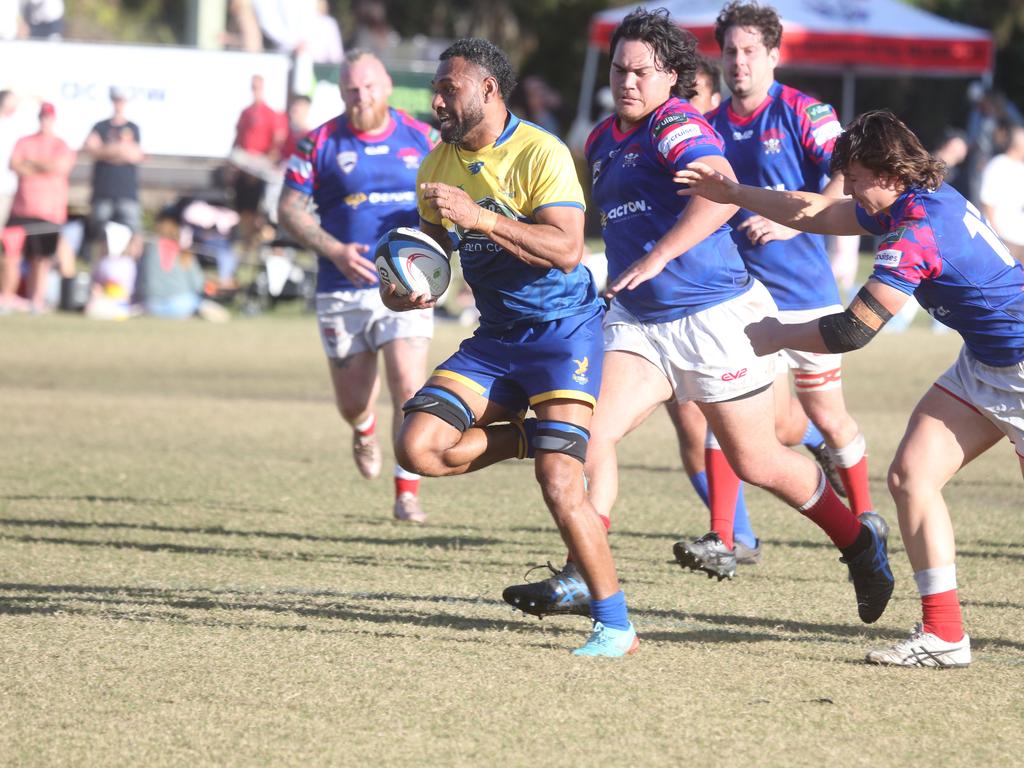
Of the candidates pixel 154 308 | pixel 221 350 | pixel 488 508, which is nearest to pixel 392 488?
pixel 488 508

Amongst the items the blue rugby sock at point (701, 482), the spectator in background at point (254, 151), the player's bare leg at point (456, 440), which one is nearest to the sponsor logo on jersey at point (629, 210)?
the player's bare leg at point (456, 440)

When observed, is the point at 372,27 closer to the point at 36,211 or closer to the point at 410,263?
the point at 36,211

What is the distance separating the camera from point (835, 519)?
20.0 feet

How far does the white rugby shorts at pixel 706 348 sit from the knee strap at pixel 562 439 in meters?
0.85

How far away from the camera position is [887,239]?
510 cm

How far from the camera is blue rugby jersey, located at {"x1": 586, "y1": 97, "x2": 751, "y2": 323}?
6.10 m

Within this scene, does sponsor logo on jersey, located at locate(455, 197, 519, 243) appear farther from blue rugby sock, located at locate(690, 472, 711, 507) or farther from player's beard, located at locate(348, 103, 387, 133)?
player's beard, located at locate(348, 103, 387, 133)

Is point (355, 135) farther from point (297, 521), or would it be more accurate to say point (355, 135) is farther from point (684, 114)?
point (684, 114)

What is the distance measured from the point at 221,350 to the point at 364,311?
806 cm

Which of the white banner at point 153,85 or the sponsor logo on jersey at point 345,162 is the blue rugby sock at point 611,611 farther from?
the white banner at point 153,85

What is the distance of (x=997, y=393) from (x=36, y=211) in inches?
620

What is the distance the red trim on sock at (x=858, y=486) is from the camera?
7.39 m

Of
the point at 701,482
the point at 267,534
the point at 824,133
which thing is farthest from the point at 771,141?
the point at 267,534

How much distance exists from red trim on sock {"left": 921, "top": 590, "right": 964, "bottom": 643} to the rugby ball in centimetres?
197
